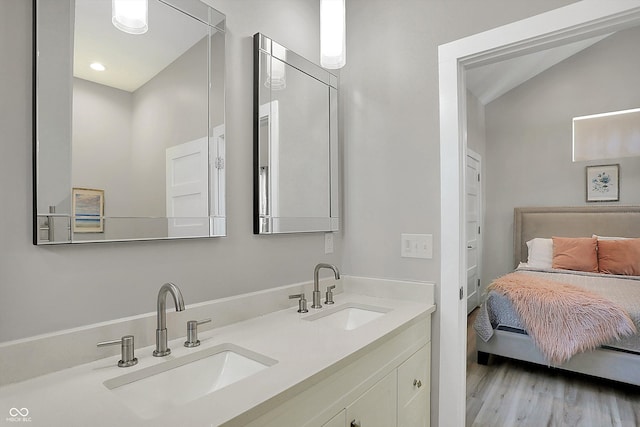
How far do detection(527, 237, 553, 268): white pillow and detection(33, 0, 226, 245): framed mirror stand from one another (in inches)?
165

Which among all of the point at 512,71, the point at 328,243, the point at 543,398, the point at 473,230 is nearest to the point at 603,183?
the point at 473,230

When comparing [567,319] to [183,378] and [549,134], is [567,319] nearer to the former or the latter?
[183,378]

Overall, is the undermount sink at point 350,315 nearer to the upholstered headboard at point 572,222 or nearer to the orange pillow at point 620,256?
the orange pillow at point 620,256

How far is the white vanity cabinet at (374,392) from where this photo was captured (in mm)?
900

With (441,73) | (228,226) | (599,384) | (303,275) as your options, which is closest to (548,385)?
(599,384)

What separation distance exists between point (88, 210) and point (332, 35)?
46.5 inches

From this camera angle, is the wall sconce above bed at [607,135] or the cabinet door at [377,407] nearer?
the cabinet door at [377,407]

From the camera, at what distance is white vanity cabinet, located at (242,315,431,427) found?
900mm

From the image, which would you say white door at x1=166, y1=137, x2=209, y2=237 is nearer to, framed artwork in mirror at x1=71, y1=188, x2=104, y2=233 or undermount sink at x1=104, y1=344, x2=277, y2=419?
framed artwork in mirror at x1=71, y1=188, x2=104, y2=233

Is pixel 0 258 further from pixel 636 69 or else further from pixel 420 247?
pixel 636 69

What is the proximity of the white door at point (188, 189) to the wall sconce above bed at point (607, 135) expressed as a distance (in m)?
4.76

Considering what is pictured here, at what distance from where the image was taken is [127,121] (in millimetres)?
1109

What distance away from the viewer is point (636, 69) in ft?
13.4

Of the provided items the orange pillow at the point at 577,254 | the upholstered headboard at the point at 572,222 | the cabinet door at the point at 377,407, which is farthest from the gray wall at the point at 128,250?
the upholstered headboard at the point at 572,222
